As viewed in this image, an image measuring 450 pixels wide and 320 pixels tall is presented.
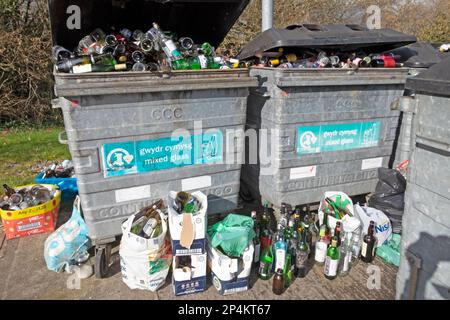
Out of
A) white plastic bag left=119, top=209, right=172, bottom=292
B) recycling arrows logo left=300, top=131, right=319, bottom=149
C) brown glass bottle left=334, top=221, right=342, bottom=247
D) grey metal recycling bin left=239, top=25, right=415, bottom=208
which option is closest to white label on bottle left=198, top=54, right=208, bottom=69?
grey metal recycling bin left=239, top=25, right=415, bottom=208

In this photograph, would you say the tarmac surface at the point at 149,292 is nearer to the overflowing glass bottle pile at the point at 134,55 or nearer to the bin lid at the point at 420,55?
the overflowing glass bottle pile at the point at 134,55

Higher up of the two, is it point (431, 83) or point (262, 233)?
point (431, 83)

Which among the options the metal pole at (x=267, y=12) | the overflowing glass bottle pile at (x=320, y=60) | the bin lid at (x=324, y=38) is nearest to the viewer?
the bin lid at (x=324, y=38)

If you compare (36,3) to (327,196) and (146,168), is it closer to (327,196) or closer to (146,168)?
(146,168)

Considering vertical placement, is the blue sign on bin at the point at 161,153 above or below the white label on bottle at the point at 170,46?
below

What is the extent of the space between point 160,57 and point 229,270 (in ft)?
5.61

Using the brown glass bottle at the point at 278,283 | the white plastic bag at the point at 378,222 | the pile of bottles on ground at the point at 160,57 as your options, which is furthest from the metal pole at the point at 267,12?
the brown glass bottle at the point at 278,283

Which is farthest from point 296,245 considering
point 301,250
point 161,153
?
point 161,153

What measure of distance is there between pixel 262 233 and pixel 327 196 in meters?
0.71

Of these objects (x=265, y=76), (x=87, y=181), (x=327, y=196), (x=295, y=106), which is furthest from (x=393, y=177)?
(x=87, y=181)

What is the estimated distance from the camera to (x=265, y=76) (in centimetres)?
276

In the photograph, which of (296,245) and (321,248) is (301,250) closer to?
(296,245)

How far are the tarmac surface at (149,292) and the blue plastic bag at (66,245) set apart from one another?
10 centimetres

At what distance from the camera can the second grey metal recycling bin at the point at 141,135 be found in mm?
2178
